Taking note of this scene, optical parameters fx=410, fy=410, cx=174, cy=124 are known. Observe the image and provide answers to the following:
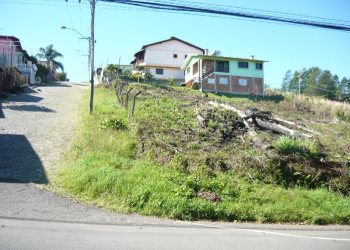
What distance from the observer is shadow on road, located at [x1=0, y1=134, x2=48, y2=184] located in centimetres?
1292

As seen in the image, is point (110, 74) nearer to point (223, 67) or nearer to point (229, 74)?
point (223, 67)

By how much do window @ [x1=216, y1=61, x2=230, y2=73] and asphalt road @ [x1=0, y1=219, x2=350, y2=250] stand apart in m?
37.8

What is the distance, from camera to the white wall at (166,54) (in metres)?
58.4

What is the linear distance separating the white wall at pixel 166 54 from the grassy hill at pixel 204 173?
38.9m

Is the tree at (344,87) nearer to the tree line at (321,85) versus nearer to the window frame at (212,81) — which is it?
the tree line at (321,85)

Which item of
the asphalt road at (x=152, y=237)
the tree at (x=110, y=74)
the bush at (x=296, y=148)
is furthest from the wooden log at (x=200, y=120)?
the tree at (x=110, y=74)

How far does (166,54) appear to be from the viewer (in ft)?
194

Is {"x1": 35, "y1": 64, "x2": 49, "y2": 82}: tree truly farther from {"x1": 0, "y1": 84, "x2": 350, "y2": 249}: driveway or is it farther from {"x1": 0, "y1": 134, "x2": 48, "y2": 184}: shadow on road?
{"x1": 0, "y1": 84, "x2": 350, "y2": 249}: driveway

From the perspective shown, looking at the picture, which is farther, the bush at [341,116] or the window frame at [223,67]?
the window frame at [223,67]

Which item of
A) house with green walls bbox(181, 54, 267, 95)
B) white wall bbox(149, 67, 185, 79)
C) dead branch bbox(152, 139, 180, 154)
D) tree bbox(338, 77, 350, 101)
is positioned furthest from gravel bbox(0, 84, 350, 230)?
tree bbox(338, 77, 350, 101)

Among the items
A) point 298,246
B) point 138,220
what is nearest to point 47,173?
point 138,220

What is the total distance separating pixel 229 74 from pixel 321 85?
1857 inches

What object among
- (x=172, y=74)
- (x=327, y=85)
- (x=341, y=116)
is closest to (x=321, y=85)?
(x=327, y=85)

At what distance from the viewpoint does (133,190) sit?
38.8ft
